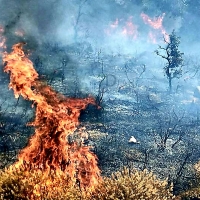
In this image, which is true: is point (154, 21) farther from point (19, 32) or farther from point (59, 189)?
point (59, 189)

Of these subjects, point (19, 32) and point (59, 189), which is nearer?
point (59, 189)

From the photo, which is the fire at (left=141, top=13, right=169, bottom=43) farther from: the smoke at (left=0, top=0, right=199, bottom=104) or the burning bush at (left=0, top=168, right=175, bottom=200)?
the burning bush at (left=0, top=168, right=175, bottom=200)

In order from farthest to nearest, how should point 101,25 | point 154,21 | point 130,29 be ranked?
point 154,21 → point 130,29 → point 101,25

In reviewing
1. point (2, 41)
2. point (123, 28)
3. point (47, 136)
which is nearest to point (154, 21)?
point (123, 28)

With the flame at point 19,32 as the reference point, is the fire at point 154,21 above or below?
above

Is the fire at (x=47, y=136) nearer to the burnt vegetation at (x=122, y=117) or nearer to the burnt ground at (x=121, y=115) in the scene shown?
the burnt vegetation at (x=122, y=117)

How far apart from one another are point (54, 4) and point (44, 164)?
179ft

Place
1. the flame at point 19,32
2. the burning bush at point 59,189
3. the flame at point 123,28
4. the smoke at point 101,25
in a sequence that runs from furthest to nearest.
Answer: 1. the flame at point 123,28
2. the smoke at point 101,25
3. the flame at point 19,32
4. the burning bush at point 59,189

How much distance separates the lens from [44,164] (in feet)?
55.1

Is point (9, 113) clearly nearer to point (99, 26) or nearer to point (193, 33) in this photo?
point (99, 26)

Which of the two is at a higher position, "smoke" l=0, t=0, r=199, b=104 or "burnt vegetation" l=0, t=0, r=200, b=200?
"smoke" l=0, t=0, r=199, b=104

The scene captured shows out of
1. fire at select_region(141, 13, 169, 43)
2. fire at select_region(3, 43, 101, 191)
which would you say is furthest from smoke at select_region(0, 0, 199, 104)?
fire at select_region(3, 43, 101, 191)

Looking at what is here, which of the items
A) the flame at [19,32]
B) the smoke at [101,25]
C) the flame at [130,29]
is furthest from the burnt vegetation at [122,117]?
the flame at [130,29]

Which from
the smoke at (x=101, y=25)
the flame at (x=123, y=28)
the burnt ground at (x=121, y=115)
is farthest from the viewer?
the flame at (x=123, y=28)
